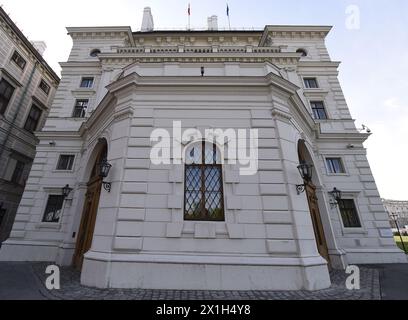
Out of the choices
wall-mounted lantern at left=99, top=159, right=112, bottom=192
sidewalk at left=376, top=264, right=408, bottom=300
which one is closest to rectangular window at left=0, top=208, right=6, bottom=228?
wall-mounted lantern at left=99, top=159, right=112, bottom=192

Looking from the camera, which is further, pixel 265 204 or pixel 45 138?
pixel 45 138

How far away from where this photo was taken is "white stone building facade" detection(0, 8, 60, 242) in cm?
1446

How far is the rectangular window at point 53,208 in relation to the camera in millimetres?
11192

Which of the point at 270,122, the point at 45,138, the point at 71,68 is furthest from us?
the point at 71,68

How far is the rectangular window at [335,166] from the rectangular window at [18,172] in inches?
849

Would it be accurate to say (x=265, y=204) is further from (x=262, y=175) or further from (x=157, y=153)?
(x=157, y=153)

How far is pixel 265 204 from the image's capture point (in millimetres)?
6109

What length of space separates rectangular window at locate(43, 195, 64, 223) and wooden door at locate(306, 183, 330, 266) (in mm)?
12542

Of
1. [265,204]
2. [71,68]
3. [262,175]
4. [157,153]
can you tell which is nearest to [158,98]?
[157,153]

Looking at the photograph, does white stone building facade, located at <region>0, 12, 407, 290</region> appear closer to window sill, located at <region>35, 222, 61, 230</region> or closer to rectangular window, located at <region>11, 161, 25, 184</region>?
window sill, located at <region>35, 222, 61, 230</region>

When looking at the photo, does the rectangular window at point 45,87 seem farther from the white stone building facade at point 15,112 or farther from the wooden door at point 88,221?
the wooden door at point 88,221

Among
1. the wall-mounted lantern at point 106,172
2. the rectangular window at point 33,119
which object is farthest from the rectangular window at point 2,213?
the wall-mounted lantern at point 106,172

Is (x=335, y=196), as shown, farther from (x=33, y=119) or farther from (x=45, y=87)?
(x=45, y=87)
